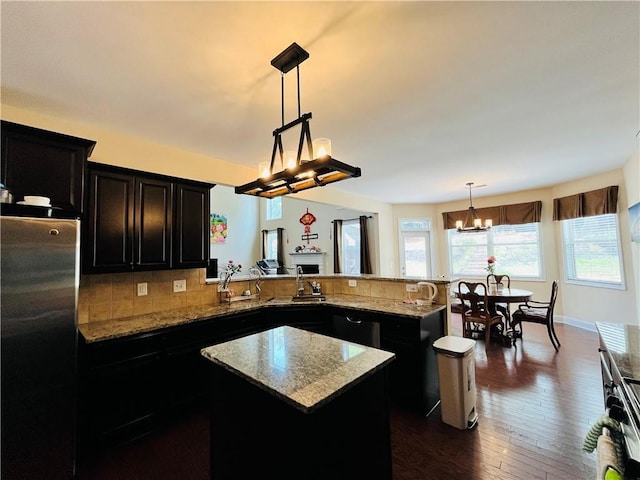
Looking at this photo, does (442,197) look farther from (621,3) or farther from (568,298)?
(621,3)

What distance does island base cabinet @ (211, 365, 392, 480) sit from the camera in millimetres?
1111

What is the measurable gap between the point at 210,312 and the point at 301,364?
1.73 meters

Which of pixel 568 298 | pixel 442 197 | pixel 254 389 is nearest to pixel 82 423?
pixel 254 389

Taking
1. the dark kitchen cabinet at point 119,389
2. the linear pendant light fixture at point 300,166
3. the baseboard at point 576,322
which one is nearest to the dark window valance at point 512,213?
the baseboard at point 576,322

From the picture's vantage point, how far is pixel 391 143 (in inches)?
129

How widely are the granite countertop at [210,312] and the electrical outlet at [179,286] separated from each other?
0.71ft

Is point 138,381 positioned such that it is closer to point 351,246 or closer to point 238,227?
point 351,246

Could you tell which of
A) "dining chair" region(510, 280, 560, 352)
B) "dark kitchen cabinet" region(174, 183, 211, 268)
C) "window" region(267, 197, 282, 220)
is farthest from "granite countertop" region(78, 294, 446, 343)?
"window" region(267, 197, 282, 220)

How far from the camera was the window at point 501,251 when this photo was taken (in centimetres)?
598

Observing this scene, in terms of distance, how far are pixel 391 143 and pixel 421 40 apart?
5.31 feet

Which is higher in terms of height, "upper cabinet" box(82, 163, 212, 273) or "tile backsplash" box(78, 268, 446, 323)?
"upper cabinet" box(82, 163, 212, 273)

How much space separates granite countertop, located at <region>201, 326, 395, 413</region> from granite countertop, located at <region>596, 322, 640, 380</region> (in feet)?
3.47

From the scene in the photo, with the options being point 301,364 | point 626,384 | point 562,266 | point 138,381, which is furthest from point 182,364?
point 562,266

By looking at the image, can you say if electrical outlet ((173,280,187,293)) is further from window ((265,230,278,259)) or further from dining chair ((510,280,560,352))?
window ((265,230,278,259))
